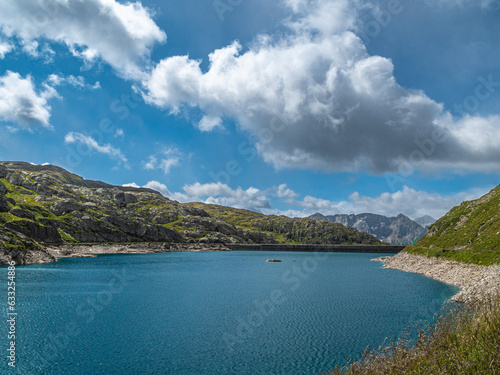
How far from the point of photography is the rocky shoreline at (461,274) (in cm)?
4527

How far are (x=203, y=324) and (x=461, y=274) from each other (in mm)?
60453

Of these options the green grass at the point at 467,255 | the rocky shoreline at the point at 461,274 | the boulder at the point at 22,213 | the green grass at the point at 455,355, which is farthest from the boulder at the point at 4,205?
the green grass at the point at 467,255

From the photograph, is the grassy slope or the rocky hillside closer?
the grassy slope

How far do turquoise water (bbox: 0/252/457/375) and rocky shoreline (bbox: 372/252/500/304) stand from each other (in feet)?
12.4

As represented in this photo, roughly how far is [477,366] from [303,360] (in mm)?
17052

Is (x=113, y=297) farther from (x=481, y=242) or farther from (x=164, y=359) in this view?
(x=481, y=242)

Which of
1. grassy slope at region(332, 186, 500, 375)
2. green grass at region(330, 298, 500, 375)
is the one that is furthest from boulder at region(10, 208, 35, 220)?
green grass at region(330, 298, 500, 375)

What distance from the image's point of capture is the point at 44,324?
37531 mm

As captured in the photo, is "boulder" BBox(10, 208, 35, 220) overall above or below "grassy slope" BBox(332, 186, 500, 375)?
above

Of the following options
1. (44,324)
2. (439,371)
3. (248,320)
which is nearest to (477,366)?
(439,371)

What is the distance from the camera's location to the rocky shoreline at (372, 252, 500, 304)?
45.3 m

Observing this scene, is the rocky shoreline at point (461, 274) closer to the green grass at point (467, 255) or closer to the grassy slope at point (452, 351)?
the green grass at point (467, 255)

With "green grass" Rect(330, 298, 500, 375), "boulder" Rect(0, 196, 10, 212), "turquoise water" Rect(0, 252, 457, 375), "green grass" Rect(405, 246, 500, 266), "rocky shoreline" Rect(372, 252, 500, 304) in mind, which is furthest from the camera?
"boulder" Rect(0, 196, 10, 212)

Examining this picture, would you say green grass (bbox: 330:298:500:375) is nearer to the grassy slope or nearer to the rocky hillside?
the grassy slope
